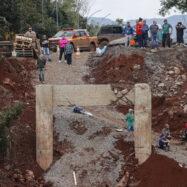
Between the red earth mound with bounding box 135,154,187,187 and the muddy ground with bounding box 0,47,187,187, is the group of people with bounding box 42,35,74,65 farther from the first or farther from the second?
the red earth mound with bounding box 135,154,187,187

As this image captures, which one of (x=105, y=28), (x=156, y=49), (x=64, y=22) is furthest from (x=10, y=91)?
(x=64, y=22)

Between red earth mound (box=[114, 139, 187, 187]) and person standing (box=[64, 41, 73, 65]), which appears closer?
red earth mound (box=[114, 139, 187, 187])

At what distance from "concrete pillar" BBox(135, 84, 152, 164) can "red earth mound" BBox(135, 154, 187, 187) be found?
281mm

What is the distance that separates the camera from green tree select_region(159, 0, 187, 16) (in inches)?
1454

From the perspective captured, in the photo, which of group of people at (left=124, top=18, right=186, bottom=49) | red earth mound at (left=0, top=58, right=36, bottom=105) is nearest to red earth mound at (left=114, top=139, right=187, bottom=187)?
red earth mound at (left=0, top=58, right=36, bottom=105)

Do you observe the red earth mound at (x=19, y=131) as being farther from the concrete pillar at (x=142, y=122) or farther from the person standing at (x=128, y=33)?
the person standing at (x=128, y=33)

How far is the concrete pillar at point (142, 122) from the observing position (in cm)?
1123

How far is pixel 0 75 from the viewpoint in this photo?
18.3 meters

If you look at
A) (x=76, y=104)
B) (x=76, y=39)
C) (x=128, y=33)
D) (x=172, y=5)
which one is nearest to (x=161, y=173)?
(x=76, y=104)

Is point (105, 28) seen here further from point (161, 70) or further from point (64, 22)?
point (64, 22)

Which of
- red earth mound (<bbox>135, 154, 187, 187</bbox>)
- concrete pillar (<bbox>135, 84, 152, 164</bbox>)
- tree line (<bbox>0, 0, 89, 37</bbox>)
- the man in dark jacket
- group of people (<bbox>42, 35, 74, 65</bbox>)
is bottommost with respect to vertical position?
red earth mound (<bbox>135, 154, 187, 187</bbox>)

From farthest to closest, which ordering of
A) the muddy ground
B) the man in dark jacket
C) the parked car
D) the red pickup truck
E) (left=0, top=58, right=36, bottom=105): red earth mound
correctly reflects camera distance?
the parked car, the red pickup truck, the man in dark jacket, (left=0, top=58, right=36, bottom=105): red earth mound, the muddy ground

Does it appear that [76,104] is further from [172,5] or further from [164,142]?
[172,5]

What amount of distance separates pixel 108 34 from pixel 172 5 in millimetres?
10765
